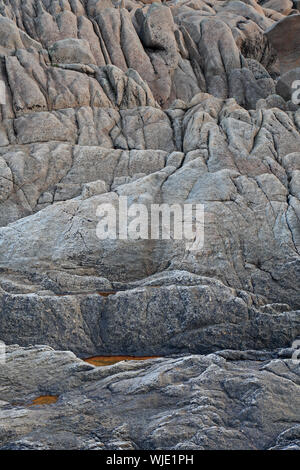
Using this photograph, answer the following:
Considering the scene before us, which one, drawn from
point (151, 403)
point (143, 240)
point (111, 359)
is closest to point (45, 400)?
point (151, 403)

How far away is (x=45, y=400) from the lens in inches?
525

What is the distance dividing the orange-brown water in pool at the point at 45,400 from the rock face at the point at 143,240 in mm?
211

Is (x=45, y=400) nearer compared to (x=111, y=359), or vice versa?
(x=45, y=400)

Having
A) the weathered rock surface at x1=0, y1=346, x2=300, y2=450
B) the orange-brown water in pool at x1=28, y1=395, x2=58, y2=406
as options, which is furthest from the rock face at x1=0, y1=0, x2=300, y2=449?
the orange-brown water in pool at x1=28, y1=395, x2=58, y2=406

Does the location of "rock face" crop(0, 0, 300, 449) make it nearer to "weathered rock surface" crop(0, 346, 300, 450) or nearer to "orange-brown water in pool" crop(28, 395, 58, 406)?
"weathered rock surface" crop(0, 346, 300, 450)

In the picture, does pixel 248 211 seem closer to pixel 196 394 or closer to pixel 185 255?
pixel 185 255

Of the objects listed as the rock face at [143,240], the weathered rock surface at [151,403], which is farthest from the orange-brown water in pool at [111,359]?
the weathered rock surface at [151,403]

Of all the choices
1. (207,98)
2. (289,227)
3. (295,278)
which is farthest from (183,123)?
(295,278)

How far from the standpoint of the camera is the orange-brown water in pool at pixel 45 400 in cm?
1309

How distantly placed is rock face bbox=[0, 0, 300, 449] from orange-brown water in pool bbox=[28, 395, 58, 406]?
0.69 ft

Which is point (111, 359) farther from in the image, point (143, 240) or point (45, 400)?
point (143, 240)

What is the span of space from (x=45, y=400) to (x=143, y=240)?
9.51 meters

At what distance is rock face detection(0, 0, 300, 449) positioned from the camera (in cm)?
1205

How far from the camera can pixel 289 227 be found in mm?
21469
